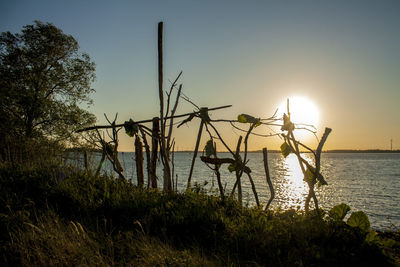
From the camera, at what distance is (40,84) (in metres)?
19.2

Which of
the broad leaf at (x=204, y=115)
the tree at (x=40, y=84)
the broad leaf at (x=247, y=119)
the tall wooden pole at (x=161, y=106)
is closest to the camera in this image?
the broad leaf at (x=247, y=119)

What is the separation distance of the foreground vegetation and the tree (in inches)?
651

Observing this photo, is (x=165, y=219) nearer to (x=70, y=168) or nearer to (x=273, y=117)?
(x=273, y=117)

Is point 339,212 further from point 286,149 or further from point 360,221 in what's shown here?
point 286,149

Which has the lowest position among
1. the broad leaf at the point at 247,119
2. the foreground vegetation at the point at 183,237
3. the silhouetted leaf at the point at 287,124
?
the foreground vegetation at the point at 183,237

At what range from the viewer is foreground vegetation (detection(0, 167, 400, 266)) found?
2691mm

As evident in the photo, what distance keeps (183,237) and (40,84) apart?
20175 mm

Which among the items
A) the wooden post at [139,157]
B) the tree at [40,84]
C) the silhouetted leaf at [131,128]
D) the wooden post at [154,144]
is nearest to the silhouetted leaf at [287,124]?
the wooden post at [154,144]

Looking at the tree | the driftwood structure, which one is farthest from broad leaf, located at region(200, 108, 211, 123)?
the tree

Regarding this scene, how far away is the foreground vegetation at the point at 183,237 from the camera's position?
8.83 ft

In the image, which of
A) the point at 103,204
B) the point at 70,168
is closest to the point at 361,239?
the point at 103,204

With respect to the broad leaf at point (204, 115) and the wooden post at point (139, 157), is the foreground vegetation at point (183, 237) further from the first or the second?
the broad leaf at point (204, 115)

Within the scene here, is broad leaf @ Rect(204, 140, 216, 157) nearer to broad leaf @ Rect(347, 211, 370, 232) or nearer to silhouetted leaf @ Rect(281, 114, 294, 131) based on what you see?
silhouetted leaf @ Rect(281, 114, 294, 131)

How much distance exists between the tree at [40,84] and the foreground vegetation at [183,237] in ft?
54.3
